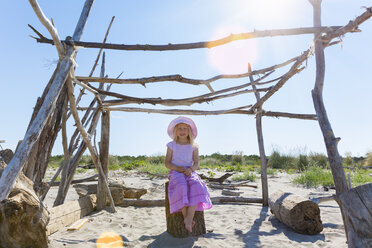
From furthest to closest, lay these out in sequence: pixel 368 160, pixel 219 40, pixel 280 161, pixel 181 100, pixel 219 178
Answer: pixel 280 161
pixel 368 160
pixel 219 178
pixel 181 100
pixel 219 40

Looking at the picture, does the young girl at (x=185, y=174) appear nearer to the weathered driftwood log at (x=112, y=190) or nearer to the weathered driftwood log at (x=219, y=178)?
the weathered driftwood log at (x=112, y=190)

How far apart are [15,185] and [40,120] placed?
632 mm

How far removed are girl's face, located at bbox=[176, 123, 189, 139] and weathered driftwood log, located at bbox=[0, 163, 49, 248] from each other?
6.05 feet

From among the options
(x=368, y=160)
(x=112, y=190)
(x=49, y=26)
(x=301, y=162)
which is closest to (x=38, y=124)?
(x=49, y=26)

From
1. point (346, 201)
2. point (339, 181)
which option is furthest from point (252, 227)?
point (346, 201)

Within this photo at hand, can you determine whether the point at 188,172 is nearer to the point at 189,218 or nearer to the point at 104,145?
the point at 189,218

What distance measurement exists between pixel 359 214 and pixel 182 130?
225 cm

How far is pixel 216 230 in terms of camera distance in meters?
3.76

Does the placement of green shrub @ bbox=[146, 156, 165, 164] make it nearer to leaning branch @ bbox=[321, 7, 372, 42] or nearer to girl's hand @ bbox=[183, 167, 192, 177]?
girl's hand @ bbox=[183, 167, 192, 177]

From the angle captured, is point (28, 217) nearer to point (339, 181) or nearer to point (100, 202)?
point (100, 202)

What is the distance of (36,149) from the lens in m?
3.13

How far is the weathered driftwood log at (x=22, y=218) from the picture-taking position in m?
2.29

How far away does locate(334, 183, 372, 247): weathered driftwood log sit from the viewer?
6.42 ft

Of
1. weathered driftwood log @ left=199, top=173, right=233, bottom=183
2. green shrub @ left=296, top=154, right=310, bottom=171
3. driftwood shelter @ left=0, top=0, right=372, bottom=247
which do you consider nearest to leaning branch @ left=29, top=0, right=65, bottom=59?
driftwood shelter @ left=0, top=0, right=372, bottom=247
